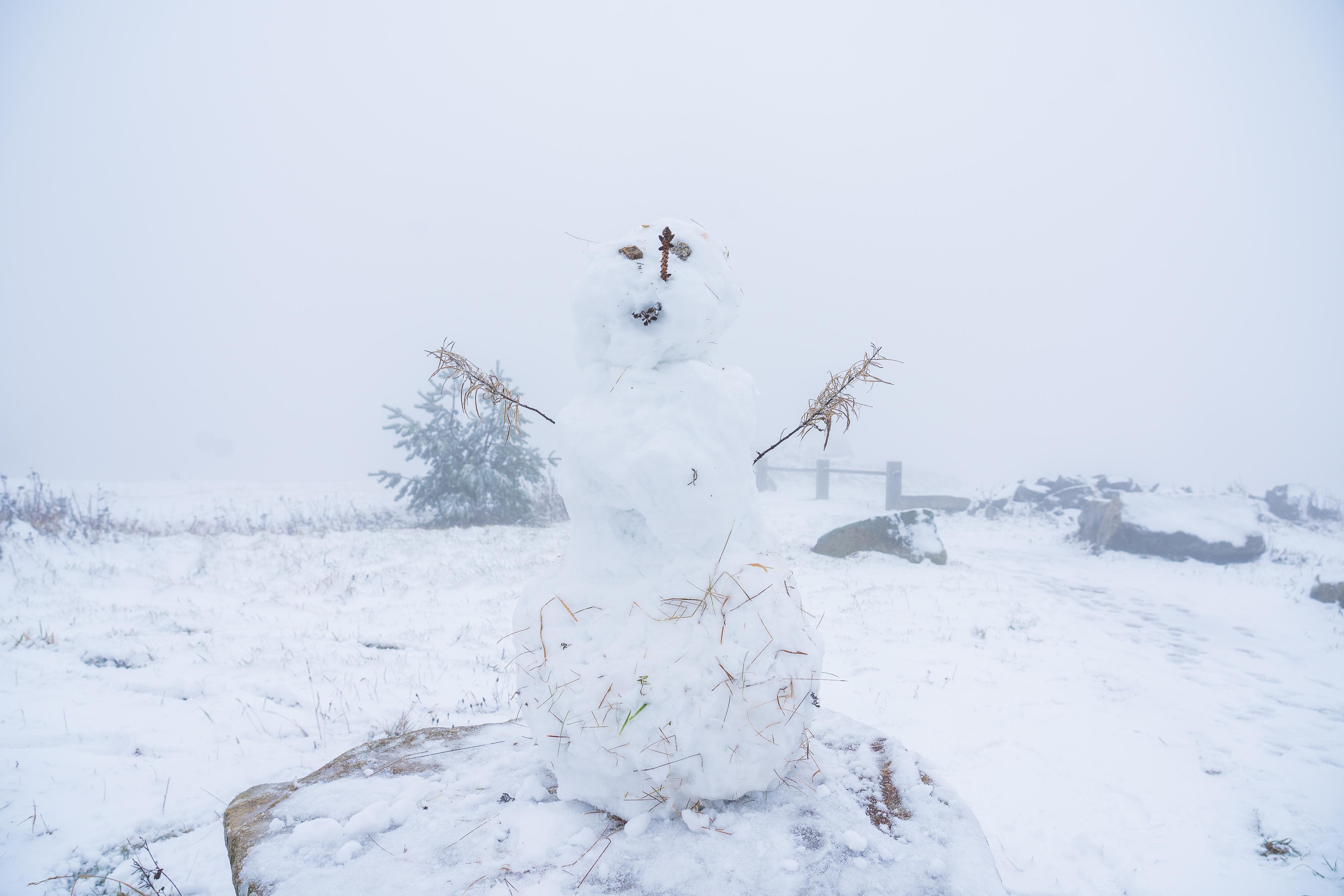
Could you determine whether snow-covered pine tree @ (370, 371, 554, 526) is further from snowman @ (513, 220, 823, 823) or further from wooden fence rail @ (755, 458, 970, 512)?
snowman @ (513, 220, 823, 823)

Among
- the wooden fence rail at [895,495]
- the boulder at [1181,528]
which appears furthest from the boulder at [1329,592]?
the wooden fence rail at [895,495]

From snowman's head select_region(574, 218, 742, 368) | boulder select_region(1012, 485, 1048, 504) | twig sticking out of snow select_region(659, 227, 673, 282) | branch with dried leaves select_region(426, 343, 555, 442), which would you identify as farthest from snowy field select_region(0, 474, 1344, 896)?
boulder select_region(1012, 485, 1048, 504)

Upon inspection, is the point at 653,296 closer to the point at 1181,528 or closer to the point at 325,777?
the point at 325,777

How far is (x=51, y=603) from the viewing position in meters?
5.55

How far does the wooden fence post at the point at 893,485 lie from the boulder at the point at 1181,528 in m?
5.36

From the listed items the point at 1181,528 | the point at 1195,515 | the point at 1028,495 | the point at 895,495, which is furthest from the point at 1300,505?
the point at 895,495

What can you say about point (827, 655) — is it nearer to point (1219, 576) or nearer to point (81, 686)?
point (81, 686)

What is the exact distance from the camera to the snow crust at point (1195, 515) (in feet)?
33.6

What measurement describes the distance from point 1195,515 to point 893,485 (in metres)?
6.84

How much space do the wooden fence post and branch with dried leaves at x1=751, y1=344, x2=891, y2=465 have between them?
14937 millimetres

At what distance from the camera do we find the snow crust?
33.6 feet

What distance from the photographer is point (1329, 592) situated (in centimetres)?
740

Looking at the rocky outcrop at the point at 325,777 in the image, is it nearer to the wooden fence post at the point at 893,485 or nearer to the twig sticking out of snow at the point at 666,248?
the twig sticking out of snow at the point at 666,248

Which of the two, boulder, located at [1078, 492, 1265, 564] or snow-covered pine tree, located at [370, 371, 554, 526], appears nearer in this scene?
boulder, located at [1078, 492, 1265, 564]
